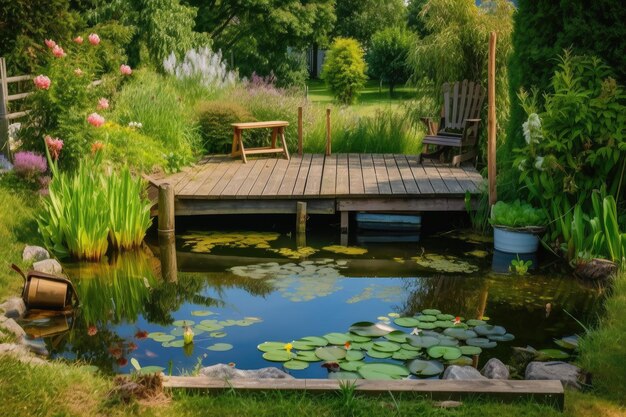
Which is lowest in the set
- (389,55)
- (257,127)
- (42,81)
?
(257,127)

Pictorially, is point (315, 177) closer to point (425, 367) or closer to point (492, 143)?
point (492, 143)

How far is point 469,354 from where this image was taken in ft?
15.2

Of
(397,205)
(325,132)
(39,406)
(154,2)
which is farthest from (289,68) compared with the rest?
(39,406)

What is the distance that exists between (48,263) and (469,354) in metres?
3.11

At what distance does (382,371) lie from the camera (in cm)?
425

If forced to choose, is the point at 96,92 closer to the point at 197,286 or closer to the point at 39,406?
the point at 197,286

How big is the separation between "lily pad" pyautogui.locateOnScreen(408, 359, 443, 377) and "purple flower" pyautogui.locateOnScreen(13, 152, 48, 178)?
410 centimetres

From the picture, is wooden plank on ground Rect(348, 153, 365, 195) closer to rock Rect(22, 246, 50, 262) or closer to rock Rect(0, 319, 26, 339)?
rock Rect(22, 246, 50, 262)

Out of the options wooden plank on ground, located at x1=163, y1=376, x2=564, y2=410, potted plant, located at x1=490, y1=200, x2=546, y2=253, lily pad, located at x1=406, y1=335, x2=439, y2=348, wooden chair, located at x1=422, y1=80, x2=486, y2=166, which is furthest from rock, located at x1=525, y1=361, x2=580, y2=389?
wooden chair, located at x1=422, y1=80, x2=486, y2=166

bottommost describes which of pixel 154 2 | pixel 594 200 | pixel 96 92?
pixel 594 200

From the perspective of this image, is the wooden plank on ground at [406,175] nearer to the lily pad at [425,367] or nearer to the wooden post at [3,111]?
the lily pad at [425,367]

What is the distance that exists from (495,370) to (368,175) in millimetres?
4758

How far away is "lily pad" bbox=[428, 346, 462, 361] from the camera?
454 centimetres

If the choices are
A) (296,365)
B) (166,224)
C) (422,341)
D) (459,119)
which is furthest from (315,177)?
(296,365)
